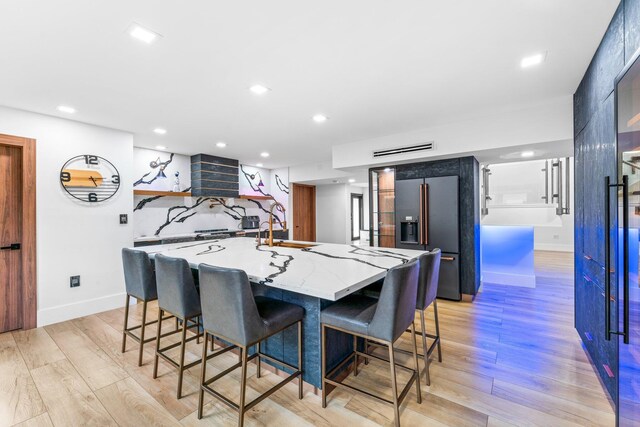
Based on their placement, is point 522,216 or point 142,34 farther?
point 522,216

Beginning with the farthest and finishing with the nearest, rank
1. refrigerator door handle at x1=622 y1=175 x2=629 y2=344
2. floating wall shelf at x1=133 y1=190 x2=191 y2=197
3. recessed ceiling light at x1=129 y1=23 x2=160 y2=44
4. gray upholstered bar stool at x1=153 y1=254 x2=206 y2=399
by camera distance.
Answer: floating wall shelf at x1=133 y1=190 x2=191 y2=197, gray upholstered bar stool at x1=153 y1=254 x2=206 y2=399, recessed ceiling light at x1=129 y1=23 x2=160 y2=44, refrigerator door handle at x1=622 y1=175 x2=629 y2=344

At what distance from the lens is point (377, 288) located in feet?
7.88

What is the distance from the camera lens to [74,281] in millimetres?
3609

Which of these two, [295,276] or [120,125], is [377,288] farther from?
[120,125]

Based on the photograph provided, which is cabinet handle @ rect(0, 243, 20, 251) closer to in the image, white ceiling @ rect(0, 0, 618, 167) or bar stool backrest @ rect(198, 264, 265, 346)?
white ceiling @ rect(0, 0, 618, 167)

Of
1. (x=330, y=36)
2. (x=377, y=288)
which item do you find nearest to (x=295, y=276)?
(x=377, y=288)

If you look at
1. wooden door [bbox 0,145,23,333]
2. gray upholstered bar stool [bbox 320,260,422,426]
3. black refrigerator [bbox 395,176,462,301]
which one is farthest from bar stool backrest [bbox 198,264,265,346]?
black refrigerator [bbox 395,176,462,301]

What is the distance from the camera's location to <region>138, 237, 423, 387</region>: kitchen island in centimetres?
167

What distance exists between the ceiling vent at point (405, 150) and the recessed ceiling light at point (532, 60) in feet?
5.50

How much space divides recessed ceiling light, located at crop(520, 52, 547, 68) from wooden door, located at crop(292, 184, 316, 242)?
582cm

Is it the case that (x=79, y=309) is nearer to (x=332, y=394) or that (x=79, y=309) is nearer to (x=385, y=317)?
(x=332, y=394)

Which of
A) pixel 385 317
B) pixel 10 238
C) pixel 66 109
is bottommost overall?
pixel 385 317

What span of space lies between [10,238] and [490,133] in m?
5.74

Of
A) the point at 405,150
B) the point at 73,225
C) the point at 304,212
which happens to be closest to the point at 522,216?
the point at 405,150
